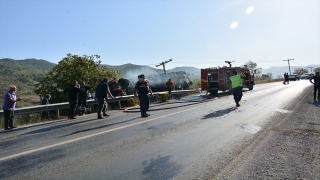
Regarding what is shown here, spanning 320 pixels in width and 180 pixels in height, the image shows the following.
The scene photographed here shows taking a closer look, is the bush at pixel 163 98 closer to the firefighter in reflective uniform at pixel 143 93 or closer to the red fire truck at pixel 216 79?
the red fire truck at pixel 216 79

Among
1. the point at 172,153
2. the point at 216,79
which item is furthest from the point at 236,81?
the point at 216,79

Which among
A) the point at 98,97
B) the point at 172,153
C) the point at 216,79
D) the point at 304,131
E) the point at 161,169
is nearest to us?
the point at 161,169

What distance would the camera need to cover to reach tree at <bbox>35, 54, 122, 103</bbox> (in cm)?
2066

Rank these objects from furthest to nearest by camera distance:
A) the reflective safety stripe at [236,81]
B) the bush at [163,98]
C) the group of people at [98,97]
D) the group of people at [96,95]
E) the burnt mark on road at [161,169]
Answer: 1. the bush at [163,98]
2. the reflective safety stripe at [236,81]
3. the group of people at [96,95]
4. the group of people at [98,97]
5. the burnt mark on road at [161,169]

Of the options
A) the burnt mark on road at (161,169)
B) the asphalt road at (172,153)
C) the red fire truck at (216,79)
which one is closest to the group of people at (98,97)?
the asphalt road at (172,153)

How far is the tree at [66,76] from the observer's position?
20.7 m

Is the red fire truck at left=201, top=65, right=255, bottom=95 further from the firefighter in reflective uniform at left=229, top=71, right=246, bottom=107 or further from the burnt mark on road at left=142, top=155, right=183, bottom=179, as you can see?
the burnt mark on road at left=142, top=155, right=183, bottom=179

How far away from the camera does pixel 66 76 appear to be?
20.7m

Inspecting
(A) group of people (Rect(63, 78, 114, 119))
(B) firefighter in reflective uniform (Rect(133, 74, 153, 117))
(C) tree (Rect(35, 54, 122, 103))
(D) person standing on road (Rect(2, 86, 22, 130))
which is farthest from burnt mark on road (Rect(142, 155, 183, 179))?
(C) tree (Rect(35, 54, 122, 103))

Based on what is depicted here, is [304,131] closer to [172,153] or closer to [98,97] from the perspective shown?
[172,153]

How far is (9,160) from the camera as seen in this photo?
16.2ft

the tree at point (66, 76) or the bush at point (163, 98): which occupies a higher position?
the tree at point (66, 76)

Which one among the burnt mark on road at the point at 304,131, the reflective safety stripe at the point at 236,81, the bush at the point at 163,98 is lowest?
the burnt mark on road at the point at 304,131

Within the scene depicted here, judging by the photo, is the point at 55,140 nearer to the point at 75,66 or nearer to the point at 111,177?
the point at 111,177
